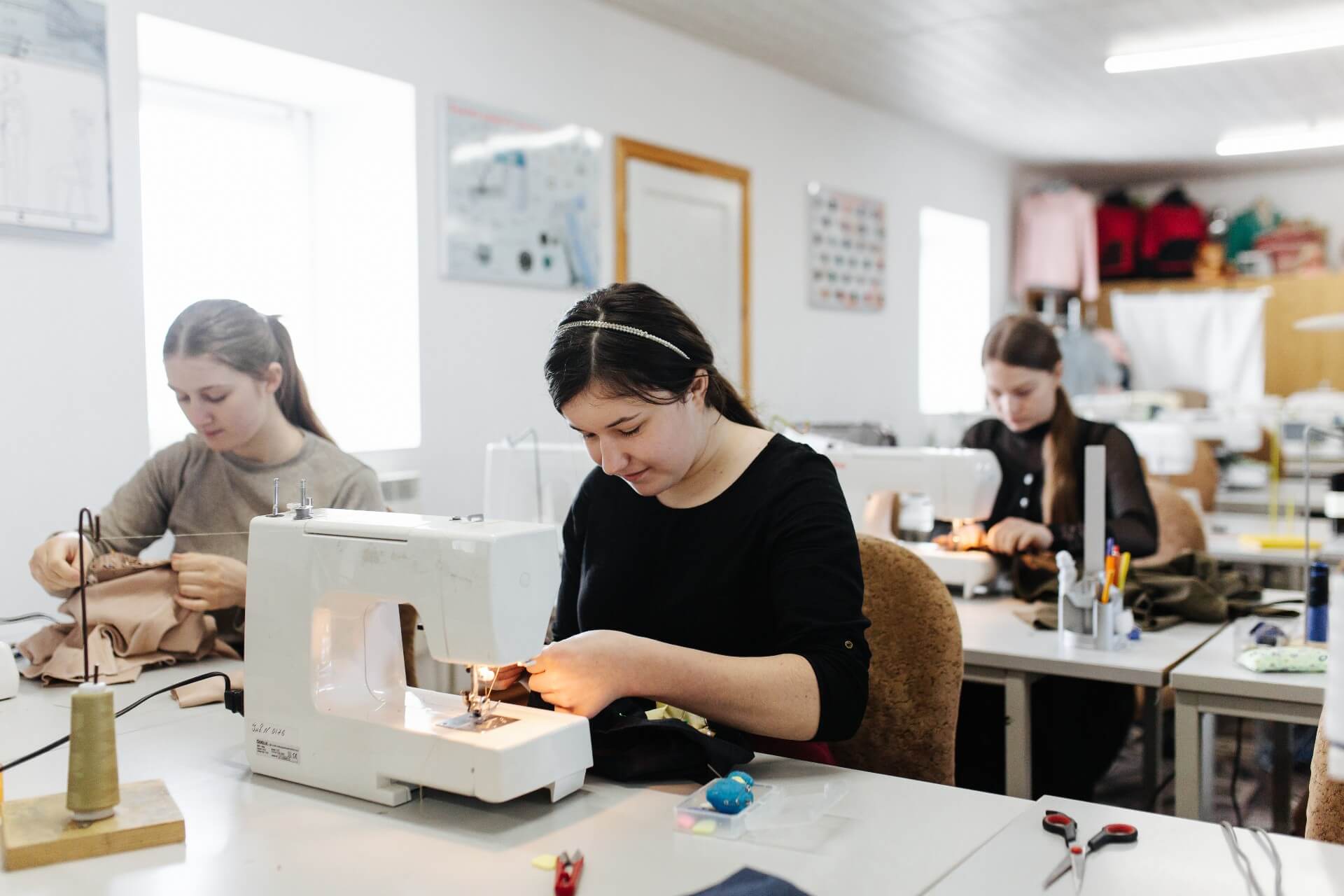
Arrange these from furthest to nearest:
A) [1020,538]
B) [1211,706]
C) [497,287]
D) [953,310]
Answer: [953,310], [497,287], [1020,538], [1211,706]

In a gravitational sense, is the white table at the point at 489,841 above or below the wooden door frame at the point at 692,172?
below

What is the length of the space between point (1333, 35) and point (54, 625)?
4.58 meters

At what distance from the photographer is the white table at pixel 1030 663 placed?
77.0 inches

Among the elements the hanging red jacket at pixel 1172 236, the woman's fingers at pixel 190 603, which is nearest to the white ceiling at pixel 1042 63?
the hanging red jacket at pixel 1172 236

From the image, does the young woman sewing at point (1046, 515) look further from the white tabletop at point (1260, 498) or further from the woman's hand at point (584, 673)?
the white tabletop at point (1260, 498)

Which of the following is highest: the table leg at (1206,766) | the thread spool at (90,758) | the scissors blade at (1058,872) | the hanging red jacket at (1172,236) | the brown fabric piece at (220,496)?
the hanging red jacket at (1172,236)

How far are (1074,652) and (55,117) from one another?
7.63 ft

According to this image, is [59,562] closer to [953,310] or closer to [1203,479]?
[1203,479]

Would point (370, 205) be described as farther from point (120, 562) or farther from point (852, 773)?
point (852, 773)

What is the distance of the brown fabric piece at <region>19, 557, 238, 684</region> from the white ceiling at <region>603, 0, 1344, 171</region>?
2.79 meters

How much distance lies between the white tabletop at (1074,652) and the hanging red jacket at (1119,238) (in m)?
5.48

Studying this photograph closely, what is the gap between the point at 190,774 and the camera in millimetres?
1275

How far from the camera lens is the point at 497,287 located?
3.55m

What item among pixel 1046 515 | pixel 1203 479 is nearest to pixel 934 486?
pixel 1046 515
